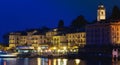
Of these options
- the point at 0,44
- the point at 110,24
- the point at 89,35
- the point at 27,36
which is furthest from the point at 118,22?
the point at 0,44

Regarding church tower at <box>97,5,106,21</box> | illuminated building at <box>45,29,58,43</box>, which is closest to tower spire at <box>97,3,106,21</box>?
church tower at <box>97,5,106,21</box>

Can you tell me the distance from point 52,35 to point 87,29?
86.6ft

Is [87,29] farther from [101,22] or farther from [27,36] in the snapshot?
[27,36]

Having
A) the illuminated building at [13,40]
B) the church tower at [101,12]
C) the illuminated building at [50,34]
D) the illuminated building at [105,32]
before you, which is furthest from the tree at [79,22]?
the illuminated building at [105,32]

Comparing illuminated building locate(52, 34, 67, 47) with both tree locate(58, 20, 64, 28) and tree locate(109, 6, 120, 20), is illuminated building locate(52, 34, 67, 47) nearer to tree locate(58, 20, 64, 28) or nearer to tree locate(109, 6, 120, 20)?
tree locate(58, 20, 64, 28)

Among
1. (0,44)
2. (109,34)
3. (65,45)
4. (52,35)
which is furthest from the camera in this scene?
(0,44)

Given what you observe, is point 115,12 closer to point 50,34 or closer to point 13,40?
point 50,34

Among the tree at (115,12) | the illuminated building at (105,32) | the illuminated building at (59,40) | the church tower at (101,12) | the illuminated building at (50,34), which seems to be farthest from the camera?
the illuminated building at (50,34)

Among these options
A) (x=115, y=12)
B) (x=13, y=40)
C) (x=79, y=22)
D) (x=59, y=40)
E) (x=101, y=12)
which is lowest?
(x=13, y=40)

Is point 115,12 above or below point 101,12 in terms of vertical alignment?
above

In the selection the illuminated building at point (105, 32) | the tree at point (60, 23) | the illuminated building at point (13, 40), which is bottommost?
the illuminated building at point (13, 40)

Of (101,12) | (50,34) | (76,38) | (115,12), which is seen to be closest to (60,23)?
(50,34)

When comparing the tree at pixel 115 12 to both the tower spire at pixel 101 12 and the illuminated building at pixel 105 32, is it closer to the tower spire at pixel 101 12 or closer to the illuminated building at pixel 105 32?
the tower spire at pixel 101 12

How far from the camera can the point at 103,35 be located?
3952 inches
